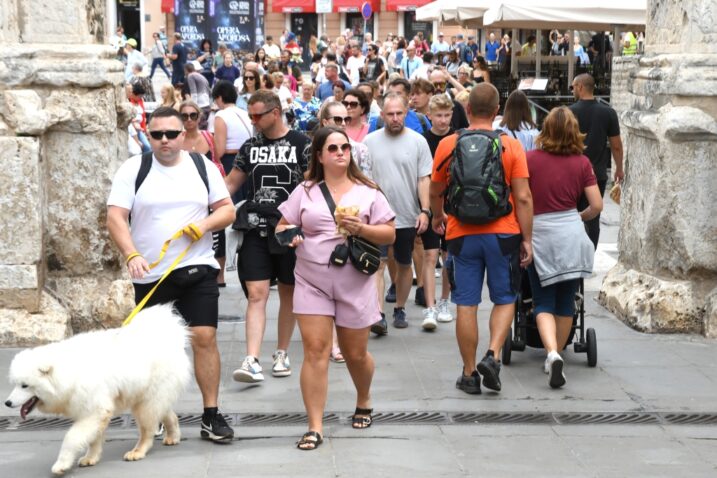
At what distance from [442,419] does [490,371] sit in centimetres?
49

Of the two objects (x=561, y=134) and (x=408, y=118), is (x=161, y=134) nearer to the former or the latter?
(x=561, y=134)

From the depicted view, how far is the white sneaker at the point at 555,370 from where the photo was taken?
7.08m

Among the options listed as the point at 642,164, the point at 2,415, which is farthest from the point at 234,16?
the point at 2,415

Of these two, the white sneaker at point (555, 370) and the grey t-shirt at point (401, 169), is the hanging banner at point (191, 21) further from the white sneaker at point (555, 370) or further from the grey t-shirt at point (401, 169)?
the white sneaker at point (555, 370)

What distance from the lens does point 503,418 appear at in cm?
664

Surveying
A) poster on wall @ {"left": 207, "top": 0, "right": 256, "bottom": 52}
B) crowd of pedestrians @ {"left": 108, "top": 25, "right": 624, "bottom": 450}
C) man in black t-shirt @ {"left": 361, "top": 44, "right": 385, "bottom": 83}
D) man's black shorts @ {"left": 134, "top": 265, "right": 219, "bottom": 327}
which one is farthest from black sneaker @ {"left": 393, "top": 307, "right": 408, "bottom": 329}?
poster on wall @ {"left": 207, "top": 0, "right": 256, "bottom": 52}

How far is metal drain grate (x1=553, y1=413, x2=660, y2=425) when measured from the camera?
657cm

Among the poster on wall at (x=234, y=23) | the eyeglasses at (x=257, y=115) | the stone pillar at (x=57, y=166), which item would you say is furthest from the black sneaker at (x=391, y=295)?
the poster on wall at (x=234, y=23)

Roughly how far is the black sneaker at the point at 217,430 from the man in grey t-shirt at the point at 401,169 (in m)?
2.62

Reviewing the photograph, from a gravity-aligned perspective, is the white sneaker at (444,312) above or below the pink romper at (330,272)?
below

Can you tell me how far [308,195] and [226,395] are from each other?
5.07 feet

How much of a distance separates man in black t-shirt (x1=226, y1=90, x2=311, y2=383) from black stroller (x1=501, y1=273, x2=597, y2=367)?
4.67ft

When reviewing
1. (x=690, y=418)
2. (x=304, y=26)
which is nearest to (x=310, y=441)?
(x=690, y=418)

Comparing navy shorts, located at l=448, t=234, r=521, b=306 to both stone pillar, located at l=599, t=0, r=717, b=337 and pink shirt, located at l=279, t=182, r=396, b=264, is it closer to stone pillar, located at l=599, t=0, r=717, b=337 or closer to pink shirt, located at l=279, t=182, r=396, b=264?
pink shirt, located at l=279, t=182, r=396, b=264
